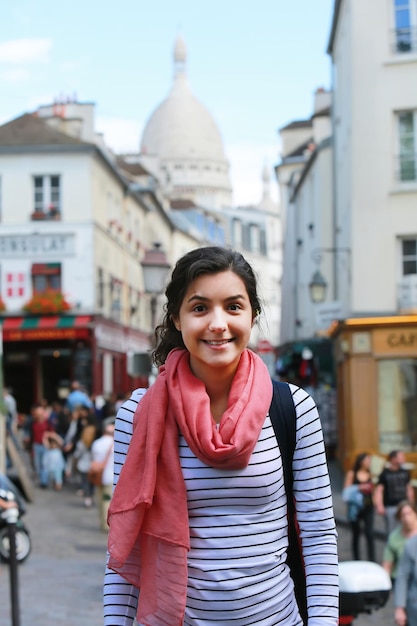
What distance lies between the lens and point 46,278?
138ft

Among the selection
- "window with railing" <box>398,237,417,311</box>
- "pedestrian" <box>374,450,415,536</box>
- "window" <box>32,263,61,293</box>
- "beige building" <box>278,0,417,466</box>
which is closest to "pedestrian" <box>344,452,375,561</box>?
"pedestrian" <box>374,450,415,536</box>

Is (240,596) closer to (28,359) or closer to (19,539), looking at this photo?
(19,539)

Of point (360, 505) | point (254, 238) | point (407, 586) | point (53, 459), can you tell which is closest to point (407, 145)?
point (53, 459)

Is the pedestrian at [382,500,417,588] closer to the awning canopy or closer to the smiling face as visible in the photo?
the smiling face

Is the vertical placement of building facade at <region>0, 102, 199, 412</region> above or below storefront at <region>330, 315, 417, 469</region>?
above

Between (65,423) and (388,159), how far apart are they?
31.8ft

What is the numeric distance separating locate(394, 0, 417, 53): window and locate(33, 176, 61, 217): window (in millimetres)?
19115

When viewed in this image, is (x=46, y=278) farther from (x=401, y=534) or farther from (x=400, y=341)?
(x=401, y=534)

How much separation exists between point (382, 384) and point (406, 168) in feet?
16.0

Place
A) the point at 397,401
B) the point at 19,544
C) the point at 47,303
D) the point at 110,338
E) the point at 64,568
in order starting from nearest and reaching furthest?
the point at 64,568 → the point at 19,544 → the point at 397,401 → the point at 47,303 → the point at 110,338

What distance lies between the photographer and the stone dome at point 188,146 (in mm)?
150500

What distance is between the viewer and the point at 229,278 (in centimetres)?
334

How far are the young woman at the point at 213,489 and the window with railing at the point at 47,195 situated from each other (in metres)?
39.3

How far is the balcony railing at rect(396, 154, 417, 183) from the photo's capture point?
25484 millimetres
